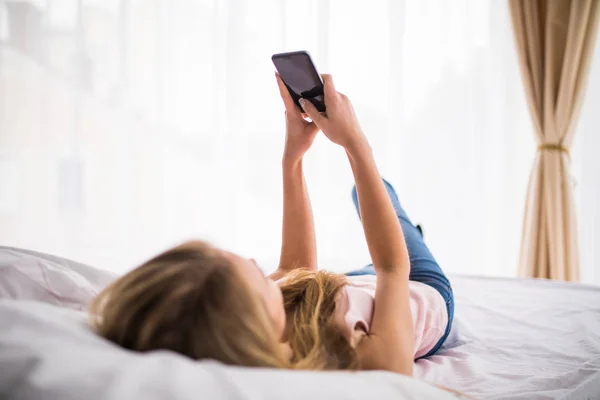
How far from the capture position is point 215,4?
8.89ft

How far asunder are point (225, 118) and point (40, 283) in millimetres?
2009

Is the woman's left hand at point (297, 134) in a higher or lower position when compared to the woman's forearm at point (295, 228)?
higher

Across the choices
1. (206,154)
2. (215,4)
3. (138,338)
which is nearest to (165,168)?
(206,154)

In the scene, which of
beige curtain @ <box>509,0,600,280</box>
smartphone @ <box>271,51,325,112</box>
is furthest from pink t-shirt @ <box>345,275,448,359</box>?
beige curtain @ <box>509,0,600,280</box>

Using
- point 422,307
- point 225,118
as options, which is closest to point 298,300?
point 422,307

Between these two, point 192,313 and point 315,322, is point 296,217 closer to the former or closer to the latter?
point 315,322

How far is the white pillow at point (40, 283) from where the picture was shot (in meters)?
0.76

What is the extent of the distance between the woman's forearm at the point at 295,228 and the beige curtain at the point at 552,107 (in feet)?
5.53

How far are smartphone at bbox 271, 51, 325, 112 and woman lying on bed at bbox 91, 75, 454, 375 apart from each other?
2 centimetres

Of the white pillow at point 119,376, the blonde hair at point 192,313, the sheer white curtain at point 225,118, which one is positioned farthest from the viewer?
the sheer white curtain at point 225,118

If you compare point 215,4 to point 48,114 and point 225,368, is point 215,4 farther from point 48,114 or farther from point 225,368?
point 225,368

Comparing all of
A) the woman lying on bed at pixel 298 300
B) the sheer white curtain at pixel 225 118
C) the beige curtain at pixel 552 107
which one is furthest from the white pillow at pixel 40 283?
the beige curtain at pixel 552 107

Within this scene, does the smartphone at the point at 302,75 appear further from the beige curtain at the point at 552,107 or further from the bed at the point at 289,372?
the beige curtain at the point at 552,107

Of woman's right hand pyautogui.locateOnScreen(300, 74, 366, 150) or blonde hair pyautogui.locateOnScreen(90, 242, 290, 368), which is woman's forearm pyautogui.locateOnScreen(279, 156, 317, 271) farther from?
blonde hair pyautogui.locateOnScreen(90, 242, 290, 368)
